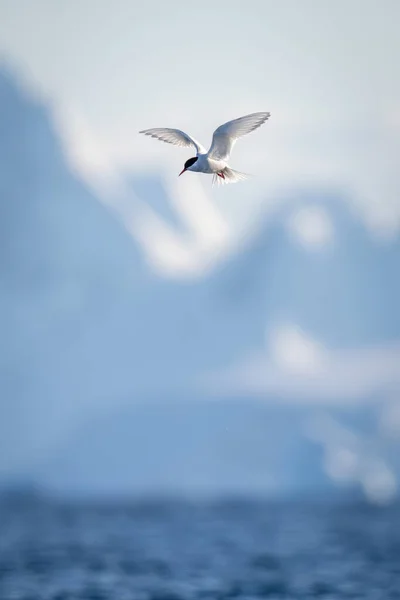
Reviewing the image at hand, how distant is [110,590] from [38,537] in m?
34.3

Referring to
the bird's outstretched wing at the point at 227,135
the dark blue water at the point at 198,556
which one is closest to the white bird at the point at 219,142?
the bird's outstretched wing at the point at 227,135

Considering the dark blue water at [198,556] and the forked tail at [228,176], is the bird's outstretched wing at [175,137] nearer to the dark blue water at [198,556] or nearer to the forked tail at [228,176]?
the forked tail at [228,176]

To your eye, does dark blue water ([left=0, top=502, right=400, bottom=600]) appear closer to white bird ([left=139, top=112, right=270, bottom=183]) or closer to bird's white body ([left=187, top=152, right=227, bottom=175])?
white bird ([left=139, top=112, right=270, bottom=183])

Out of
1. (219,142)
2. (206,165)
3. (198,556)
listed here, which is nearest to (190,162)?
(206,165)

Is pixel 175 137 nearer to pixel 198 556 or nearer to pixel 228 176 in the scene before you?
pixel 228 176

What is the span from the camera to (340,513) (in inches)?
4855

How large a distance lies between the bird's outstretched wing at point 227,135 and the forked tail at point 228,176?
270mm

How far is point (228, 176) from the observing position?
21719 mm

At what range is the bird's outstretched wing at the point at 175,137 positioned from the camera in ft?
71.9

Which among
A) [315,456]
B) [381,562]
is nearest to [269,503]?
[315,456]

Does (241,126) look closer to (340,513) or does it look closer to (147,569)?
(147,569)

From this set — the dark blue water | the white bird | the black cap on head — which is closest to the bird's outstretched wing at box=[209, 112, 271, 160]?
the white bird

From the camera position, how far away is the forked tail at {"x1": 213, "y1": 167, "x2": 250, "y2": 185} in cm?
2150

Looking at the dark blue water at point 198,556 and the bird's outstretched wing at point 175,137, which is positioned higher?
the dark blue water at point 198,556
